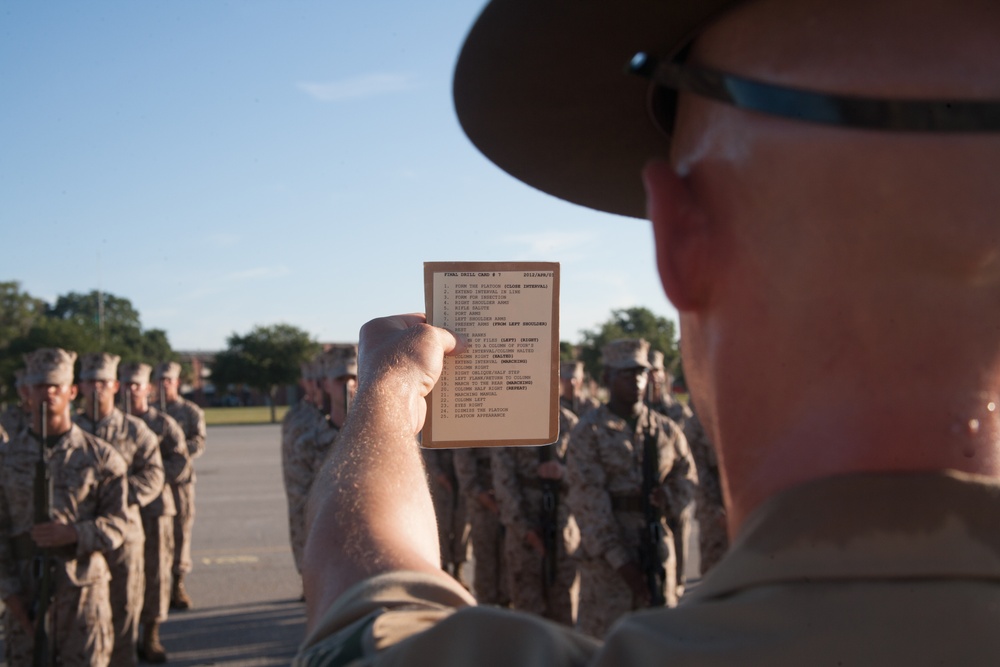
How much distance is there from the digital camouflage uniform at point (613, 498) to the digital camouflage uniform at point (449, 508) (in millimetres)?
2608

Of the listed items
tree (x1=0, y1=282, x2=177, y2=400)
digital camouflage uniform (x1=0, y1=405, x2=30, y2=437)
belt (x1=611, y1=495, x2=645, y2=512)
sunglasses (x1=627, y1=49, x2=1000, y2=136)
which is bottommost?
belt (x1=611, y1=495, x2=645, y2=512)

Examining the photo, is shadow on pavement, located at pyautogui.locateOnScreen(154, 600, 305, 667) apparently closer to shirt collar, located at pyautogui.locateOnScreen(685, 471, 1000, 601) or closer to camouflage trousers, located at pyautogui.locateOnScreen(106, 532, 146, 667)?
camouflage trousers, located at pyautogui.locateOnScreen(106, 532, 146, 667)

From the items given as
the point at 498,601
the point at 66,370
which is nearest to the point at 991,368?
the point at 66,370

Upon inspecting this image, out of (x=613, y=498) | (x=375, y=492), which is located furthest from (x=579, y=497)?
(x=375, y=492)

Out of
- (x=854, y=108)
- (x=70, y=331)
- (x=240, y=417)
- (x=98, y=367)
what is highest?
(x=70, y=331)

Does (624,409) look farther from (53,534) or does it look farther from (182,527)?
(182,527)

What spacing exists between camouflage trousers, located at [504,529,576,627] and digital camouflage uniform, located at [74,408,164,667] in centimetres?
301

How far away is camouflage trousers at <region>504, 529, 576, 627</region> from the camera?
7480mm

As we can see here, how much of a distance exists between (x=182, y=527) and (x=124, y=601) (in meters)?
2.85

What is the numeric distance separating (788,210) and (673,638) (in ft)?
1.30

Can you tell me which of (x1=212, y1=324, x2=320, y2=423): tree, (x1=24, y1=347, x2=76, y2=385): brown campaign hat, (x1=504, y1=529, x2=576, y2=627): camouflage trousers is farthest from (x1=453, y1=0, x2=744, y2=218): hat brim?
(x1=212, y1=324, x2=320, y2=423): tree

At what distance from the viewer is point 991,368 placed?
788mm

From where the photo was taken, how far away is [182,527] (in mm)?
9258

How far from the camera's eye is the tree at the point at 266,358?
6025 centimetres
